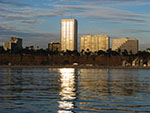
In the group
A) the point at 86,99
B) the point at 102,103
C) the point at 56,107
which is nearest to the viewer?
the point at 56,107

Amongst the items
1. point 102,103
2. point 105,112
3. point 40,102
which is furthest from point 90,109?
point 40,102

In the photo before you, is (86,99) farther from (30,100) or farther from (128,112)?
(128,112)

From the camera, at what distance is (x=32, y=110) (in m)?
26.2

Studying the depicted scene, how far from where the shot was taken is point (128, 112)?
25828 mm

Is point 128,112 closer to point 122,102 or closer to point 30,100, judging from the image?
point 122,102

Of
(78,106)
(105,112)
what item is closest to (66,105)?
(78,106)

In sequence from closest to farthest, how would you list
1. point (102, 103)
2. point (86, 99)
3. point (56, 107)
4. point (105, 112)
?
point (105, 112)
point (56, 107)
point (102, 103)
point (86, 99)

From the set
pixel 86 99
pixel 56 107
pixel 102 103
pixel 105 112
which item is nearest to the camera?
pixel 105 112

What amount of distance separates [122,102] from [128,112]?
567cm

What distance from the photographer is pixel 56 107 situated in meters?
27.9

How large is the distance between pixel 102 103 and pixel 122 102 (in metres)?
2.28

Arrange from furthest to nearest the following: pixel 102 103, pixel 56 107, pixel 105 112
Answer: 1. pixel 102 103
2. pixel 56 107
3. pixel 105 112

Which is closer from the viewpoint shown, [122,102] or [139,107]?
[139,107]

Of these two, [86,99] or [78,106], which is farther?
[86,99]
